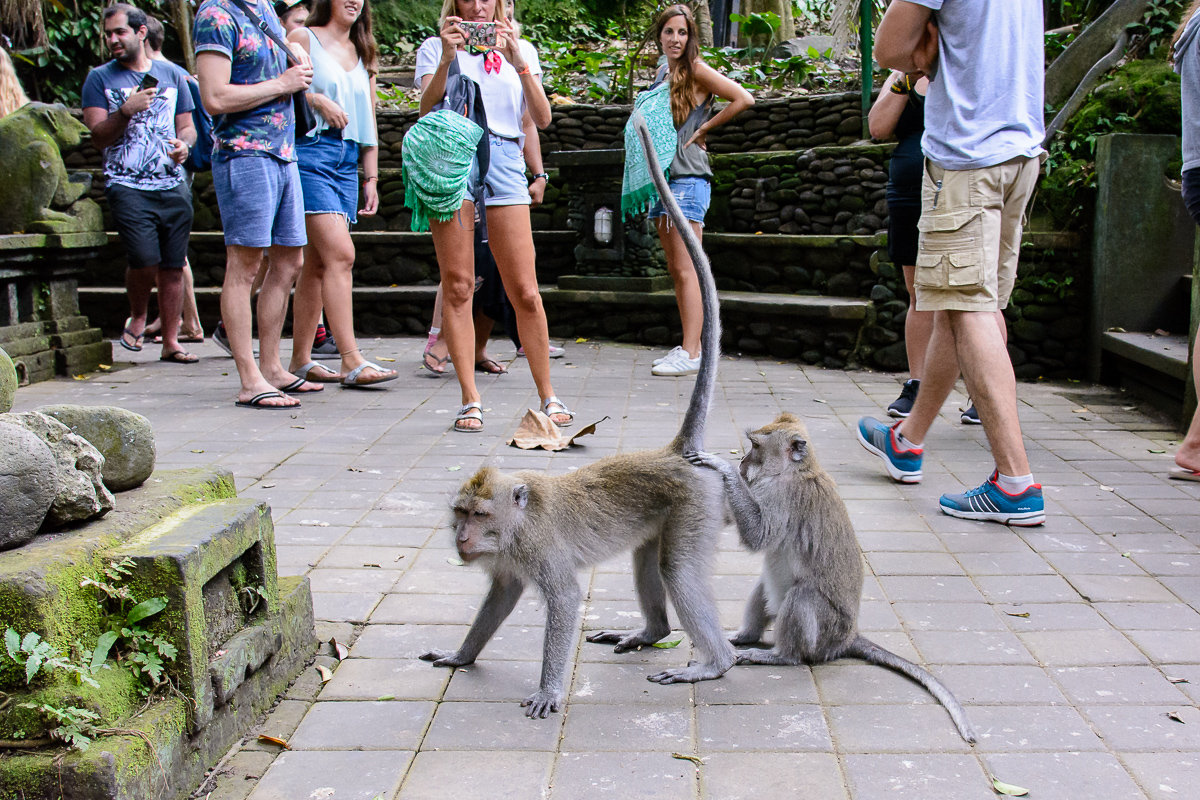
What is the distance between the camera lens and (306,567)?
12.7 ft

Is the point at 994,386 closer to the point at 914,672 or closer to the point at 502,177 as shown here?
the point at 914,672

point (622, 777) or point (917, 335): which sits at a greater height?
point (917, 335)

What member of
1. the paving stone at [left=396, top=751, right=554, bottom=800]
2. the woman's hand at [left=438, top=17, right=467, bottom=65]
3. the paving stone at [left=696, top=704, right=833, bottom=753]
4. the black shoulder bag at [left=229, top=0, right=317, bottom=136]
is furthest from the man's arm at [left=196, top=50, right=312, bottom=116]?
the paving stone at [left=696, top=704, right=833, bottom=753]

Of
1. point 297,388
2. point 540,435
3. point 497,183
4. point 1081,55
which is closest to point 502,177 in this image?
point 497,183

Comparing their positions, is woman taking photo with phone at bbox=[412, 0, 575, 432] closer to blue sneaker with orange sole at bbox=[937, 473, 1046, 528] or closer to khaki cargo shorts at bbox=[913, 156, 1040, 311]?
khaki cargo shorts at bbox=[913, 156, 1040, 311]

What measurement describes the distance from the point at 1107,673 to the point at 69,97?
15275mm

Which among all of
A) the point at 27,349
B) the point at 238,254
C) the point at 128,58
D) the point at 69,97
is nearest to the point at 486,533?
the point at 238,254

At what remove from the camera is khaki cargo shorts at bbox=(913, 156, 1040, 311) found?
4.33m

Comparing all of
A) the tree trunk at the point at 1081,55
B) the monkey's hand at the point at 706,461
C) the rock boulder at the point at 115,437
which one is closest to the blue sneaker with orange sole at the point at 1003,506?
the monkey's hand at the point at 706,461

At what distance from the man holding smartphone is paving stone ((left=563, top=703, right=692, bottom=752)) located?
636 cm

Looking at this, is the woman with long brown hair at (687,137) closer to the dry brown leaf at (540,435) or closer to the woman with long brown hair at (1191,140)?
the dry brown leaf at (540,435)

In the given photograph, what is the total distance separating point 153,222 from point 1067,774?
740cm

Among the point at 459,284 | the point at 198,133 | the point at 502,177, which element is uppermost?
the point at 198,133

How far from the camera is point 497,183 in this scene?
575 cm
